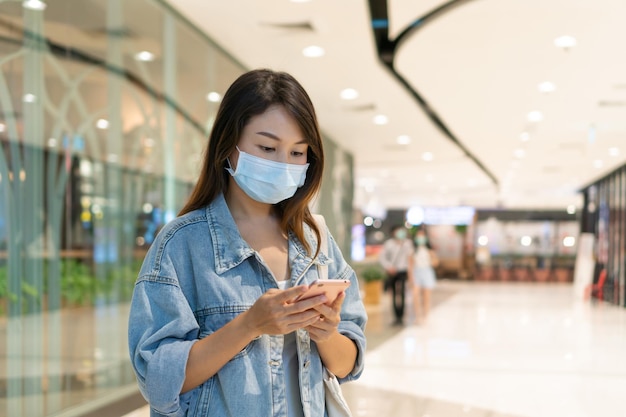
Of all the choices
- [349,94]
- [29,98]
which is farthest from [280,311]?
[349,94]

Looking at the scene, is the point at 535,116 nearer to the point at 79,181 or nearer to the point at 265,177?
the point at 79,181

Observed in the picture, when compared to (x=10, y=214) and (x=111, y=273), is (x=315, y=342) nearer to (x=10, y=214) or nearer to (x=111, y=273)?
(x=10, y=214)

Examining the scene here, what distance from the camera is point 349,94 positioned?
10.4m

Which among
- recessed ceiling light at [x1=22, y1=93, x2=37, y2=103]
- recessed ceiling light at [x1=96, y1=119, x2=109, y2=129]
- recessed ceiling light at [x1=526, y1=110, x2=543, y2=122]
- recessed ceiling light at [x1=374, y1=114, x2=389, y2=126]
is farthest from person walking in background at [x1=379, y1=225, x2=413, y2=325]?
recessed ceiling light at [x1=22, y1=93, x2=37, y2=103]

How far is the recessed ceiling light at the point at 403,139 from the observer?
14250 mm

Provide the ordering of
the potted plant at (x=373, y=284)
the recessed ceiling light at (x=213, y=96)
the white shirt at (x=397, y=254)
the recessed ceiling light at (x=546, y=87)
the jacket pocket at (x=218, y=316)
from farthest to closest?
the potted plant at (x=373, y=284), the white shirt at (x=397, y=254), the recessed ceiling light at (x=546, y=87), the recessed ceiling light at (x=213, y=96), the jacket pocket at (x=218, y=316)

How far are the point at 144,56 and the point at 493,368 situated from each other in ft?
14.3

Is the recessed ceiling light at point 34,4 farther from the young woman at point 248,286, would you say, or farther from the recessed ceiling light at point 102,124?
the young woman at point 248,286

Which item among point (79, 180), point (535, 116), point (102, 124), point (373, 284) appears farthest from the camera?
point (373, 284)

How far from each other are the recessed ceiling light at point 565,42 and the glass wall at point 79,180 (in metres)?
3.74

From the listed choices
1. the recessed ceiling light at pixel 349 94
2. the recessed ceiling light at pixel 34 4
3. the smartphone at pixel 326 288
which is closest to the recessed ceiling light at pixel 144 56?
the recessed ceiling light at pixel 34 4

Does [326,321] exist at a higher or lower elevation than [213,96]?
lower

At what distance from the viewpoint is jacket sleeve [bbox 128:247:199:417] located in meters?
1.27

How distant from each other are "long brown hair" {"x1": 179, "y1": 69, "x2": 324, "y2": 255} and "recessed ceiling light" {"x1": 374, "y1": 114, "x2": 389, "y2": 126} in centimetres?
1067
